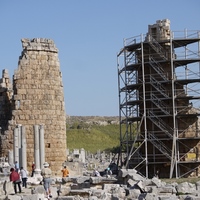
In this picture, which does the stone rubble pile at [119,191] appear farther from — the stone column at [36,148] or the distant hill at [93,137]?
the distant hill at [93,137]

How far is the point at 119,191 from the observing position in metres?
23.6

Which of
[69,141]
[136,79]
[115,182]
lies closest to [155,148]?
[136,79]

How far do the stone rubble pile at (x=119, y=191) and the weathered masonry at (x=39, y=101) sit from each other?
30.5 ft

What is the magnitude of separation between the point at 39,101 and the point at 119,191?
15753mm

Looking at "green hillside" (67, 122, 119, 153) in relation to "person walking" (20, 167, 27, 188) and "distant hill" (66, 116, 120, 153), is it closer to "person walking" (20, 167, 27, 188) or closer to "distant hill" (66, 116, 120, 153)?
"distant hill" (66, 116, 120, 153)

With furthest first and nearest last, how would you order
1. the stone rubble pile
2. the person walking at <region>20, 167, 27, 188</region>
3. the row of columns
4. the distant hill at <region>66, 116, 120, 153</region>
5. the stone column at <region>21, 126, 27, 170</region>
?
the distant hill at <region>66, 116, 120, 153</region> → the row of columns → the stone column at <region>21, 126, 27, 170</region> → the person walking at <region>20, 167, 27, 188</region> → the stone rubble pile

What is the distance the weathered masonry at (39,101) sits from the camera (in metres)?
38.5

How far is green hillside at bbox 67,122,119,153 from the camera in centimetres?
9144

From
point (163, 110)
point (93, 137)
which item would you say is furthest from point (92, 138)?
point (163, 110)

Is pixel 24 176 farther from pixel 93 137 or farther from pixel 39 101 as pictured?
pixel 93 137

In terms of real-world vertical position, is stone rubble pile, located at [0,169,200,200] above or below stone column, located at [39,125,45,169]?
below

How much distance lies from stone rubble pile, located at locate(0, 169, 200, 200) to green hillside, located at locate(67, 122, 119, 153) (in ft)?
193

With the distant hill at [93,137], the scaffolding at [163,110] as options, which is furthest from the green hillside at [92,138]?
the scaffolding at [163,110]

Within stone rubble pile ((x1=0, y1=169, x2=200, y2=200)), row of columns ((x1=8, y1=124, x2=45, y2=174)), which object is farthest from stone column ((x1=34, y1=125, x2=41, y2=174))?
stone rubble pile ((x1=0, y1=169, x2=200, y2=200))
